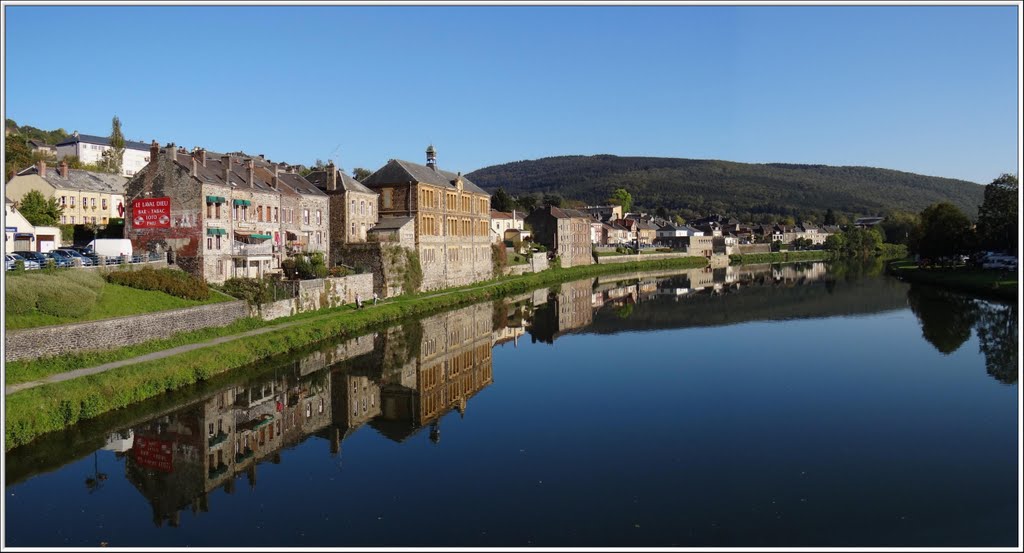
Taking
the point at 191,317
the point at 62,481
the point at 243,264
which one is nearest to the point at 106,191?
the point at 243,264

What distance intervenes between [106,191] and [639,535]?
5344 centimetres

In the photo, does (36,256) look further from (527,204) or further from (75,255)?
(527,204)

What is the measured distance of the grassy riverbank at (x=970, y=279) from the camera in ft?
172

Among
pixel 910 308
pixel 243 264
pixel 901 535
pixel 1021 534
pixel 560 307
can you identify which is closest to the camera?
pixel 1021 534

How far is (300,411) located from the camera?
79.6 feet

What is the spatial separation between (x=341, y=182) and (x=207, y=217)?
41.8 feet

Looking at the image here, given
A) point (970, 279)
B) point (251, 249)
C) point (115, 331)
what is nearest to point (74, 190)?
point (251, 249)

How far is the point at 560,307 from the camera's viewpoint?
180ft

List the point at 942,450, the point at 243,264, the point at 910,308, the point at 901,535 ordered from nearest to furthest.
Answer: the point at 901,535
the point at 942,450
the point at 243,264
the point at 910,308

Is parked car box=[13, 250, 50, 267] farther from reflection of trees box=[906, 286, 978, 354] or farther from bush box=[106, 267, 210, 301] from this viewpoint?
reflection of trees box=[906, 286, 978, 354]

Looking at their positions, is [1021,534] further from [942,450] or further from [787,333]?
[787,333]

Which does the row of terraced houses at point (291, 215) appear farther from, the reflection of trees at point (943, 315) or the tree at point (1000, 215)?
the tree at point (1000, 215)

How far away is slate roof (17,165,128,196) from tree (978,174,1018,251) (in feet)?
220

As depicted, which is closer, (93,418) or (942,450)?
(942,450)
